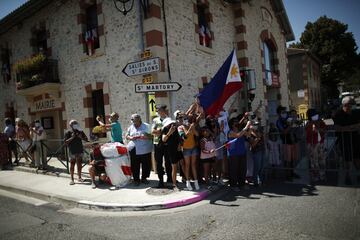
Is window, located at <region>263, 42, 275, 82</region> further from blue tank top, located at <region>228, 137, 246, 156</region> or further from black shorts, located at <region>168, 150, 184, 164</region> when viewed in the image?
black shorts, located at <region>168, 150, 184, 164</region>

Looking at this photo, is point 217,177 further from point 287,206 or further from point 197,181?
point 287,206

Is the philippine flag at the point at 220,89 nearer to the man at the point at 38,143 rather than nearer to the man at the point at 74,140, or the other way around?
the man at the point at 74,140

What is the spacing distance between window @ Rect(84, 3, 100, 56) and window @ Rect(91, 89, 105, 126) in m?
1.44

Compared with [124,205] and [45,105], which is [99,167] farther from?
[45,105]

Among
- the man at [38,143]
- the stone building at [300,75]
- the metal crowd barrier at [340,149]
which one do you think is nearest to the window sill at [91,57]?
the man at [38,143]

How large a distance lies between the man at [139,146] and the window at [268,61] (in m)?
9.03

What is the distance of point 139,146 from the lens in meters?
6.89

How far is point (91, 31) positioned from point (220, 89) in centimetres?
590

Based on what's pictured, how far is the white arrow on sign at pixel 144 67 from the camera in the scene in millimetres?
7352

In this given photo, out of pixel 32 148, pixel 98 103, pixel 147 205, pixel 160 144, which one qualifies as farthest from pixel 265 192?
pixel 32 148

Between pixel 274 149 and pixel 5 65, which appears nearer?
pixel 274 149

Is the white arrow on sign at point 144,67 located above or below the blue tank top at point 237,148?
above

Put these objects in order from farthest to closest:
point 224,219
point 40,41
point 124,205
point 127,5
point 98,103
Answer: point 40,41
point 98,103
point 127,5
point 124,205
point 224,219

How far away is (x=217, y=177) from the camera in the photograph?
22.7 ft
